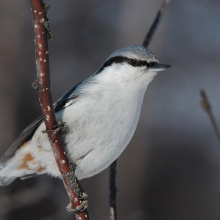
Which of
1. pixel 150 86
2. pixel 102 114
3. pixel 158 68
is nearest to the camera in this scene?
pixel 102 114

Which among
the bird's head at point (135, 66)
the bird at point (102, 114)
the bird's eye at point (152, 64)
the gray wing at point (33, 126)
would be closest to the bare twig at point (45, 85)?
the bird at point (102, 114)

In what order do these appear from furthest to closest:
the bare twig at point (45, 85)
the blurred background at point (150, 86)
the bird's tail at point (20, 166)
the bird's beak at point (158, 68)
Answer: the blurred background at point (150, 86), the bird's tail at point (20, 166), the bird's beak at point (158, 68), the bare twig at point (45, 85)

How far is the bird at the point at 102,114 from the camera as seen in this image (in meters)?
2.52

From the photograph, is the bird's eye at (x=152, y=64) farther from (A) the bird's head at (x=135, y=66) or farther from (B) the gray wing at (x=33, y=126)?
(B) the gray wing at (x=33, y=126)

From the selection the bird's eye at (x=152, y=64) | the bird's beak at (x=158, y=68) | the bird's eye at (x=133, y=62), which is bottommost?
the bird's beak at (x=158, y=68)

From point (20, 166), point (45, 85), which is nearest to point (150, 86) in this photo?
point (20, 166)

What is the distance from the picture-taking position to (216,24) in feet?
22.6

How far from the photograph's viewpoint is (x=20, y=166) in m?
3.04

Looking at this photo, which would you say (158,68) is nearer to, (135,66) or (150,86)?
(135,66)

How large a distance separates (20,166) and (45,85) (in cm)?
121

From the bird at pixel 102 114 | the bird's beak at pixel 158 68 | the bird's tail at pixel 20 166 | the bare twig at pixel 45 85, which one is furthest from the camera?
the bird's tail at pixel 20 166

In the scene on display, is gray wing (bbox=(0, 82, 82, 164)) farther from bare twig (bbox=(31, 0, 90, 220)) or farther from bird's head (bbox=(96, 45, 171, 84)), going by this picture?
bare twig (bbox=(31, 0, 90, 220))

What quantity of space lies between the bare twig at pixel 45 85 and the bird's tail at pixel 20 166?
0.68 metres

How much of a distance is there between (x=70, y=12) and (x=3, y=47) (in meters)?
1.11
